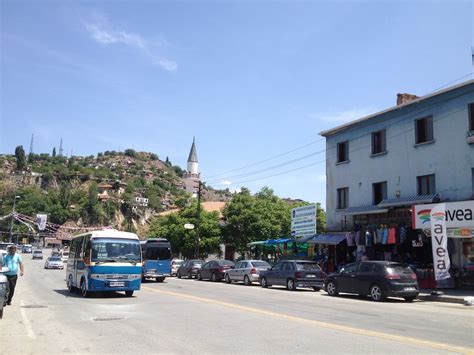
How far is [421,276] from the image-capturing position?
23.3 meters

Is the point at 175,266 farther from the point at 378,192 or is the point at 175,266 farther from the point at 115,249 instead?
the point at 115,249

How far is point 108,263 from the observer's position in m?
17.3

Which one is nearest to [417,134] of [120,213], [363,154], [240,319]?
[363,154]

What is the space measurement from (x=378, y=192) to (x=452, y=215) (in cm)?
727

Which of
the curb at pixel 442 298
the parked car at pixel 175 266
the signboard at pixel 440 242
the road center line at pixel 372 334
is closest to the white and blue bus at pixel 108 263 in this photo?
the road center line at pixel 372 334

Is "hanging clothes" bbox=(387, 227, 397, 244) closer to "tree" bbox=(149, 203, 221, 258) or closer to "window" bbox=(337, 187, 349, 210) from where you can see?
"window" bbox=(337, 187, 349, 210)

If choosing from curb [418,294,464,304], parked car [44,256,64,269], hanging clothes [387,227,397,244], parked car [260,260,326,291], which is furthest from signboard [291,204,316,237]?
parked car [44,256,64,269]

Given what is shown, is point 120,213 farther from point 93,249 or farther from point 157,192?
point 93,249

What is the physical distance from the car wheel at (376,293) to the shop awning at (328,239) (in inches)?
381

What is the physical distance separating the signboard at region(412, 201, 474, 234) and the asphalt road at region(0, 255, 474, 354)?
18.8ft

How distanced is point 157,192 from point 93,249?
596 feet

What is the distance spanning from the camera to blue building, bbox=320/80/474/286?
75.8ft

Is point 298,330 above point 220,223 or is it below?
below

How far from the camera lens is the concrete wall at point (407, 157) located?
907 inches
